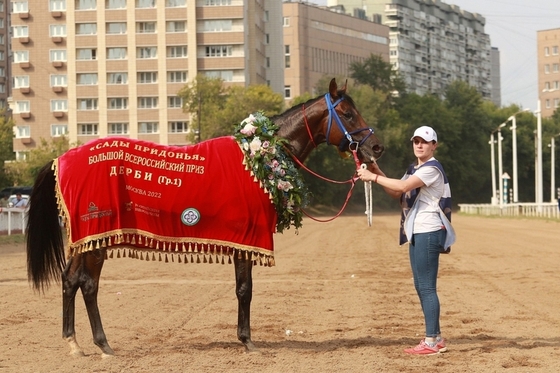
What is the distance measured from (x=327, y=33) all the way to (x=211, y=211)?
5208 inches

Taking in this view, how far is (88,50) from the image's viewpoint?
10294 centimetres

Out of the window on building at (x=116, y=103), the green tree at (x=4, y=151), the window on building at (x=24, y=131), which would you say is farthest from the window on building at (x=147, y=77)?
the green tree at (x=4, y=151)

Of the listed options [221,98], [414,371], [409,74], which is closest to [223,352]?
[414,371]

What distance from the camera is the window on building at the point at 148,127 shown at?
101000 mm

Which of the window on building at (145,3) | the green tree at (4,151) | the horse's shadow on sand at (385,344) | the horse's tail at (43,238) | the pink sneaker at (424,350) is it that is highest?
the window on building at (145,3)

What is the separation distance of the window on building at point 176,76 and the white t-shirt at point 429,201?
92.0 meters

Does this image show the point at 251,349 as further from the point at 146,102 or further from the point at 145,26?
the point at 145,26

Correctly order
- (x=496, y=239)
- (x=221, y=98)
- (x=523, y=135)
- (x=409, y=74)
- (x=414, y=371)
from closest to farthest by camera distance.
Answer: (x=414, y=371) → (x=496, y=239) → (x=221, y=98) → (x=523, y=135) → (x=409, y=74)

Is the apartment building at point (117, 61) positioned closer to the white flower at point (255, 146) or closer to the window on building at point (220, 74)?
the window on building at point (220, 74)

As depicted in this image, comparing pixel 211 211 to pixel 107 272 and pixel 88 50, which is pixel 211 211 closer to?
pixel 107 272

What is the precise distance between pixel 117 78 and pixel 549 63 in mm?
109056

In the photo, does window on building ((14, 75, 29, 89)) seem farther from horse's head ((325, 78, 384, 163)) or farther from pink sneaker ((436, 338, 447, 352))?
pink sneaker ((436, 338, 447, 352))

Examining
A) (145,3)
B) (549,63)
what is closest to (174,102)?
→ (145,3)

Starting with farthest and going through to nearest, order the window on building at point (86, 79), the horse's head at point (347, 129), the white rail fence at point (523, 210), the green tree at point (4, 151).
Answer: the window on building at point (86, 79) → the green tree at point (4, 151) → the white rail fence at point (523, 210) → the horse's head at point (347, 129)
